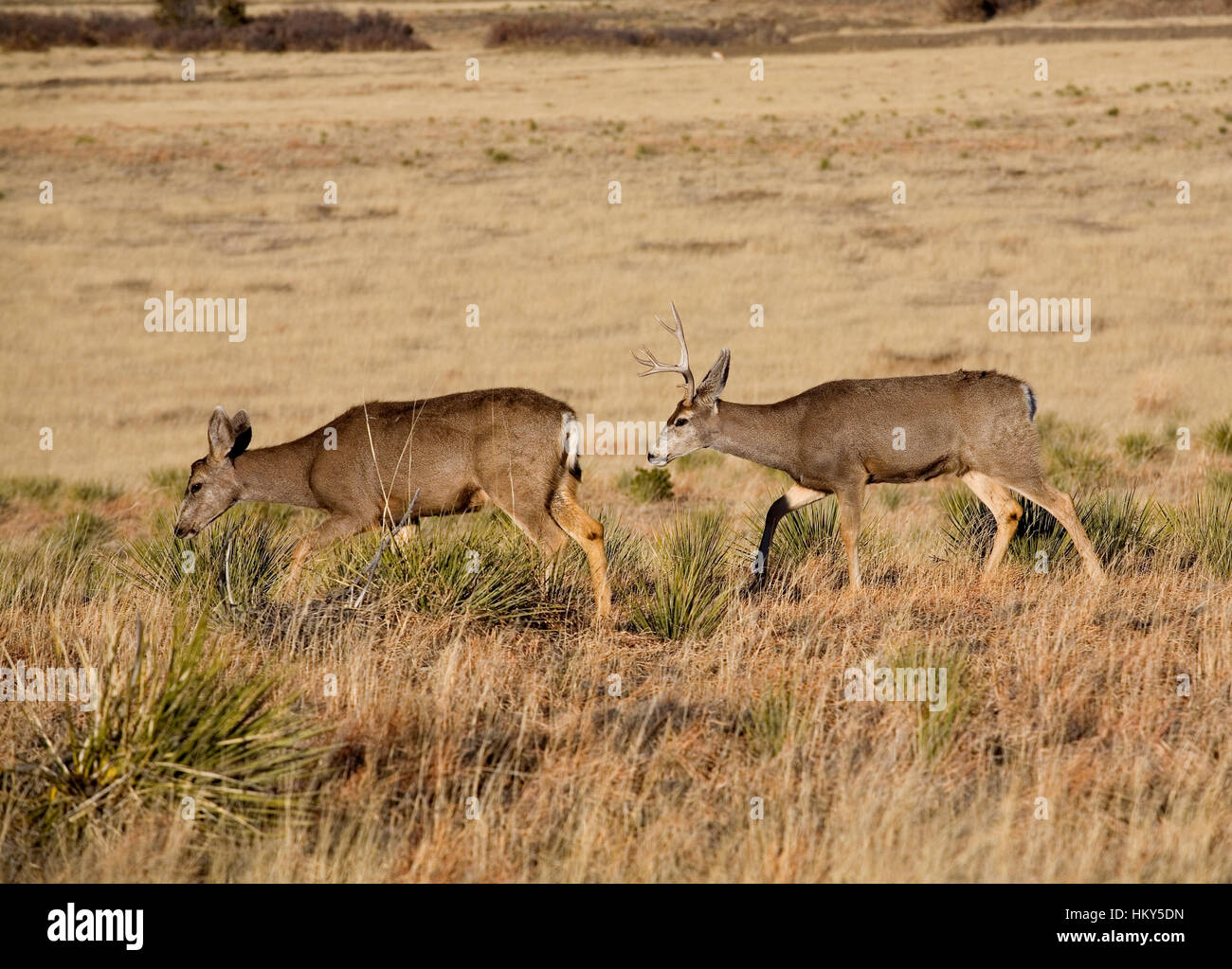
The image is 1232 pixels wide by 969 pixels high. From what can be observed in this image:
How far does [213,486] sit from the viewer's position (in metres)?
10.4

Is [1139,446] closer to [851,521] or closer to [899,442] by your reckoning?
[899,442]

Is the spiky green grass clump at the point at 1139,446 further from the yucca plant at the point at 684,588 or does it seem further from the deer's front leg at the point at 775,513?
the yucca plant at the point at 684,588

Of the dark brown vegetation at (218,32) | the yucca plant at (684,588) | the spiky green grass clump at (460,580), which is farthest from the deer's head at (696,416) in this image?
the dark brown vegetation at (218,32)

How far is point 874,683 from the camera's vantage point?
7.17m

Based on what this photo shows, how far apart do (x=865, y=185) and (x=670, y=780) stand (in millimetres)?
39251

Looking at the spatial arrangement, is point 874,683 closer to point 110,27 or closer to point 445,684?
point 445,684

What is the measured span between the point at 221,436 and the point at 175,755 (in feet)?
15.7

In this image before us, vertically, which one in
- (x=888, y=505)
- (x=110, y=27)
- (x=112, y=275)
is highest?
(x=110, y=27)

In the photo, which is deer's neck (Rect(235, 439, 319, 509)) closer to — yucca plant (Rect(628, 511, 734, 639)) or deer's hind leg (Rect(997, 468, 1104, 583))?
yucca plant (Rect(628, 511, 734, 639))

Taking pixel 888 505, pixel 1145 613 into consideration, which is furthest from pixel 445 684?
pixel 888 505

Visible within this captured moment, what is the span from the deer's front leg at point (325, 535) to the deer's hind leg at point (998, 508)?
4086 millimetres

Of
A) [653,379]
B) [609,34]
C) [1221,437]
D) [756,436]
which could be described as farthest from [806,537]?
[609,34]

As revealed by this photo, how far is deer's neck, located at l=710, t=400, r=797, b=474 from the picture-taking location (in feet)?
34.6

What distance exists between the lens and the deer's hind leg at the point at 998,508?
1001 cm
